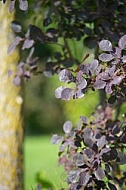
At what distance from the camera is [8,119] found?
4.19 metres

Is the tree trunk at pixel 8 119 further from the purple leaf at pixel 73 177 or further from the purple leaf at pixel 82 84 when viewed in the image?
the purple leaf at pixel 82 84

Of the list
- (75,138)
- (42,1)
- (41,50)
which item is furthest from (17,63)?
(41,50)

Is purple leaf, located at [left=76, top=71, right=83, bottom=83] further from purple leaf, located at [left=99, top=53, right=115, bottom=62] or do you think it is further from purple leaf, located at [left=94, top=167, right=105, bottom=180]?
purple leaf, located at [left=94, top=167, right=105, bottom=180]

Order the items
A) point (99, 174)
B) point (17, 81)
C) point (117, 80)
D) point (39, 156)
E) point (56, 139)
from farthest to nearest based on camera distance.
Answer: point (39, 156), point (17, 81), point (56, 139), point (99, 174), point (117, 80)

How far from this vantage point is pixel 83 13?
3.68 metres

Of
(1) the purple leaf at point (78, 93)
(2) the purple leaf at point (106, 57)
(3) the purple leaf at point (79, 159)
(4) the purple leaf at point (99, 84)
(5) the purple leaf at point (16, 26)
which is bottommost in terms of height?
(3) the purple leaf at point (79, 159)

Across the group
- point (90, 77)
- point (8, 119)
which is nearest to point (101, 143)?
point (90, 77)

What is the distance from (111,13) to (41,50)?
15767 millimetres

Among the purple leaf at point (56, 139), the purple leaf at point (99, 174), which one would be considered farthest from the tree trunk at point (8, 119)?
the purple leaf at point (99, 174)

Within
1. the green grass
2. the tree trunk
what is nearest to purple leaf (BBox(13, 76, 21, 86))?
the tree trunk

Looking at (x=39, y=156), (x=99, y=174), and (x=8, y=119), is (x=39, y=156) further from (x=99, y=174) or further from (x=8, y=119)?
(x=99, y=174)

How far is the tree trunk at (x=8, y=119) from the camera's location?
4137 millimetres

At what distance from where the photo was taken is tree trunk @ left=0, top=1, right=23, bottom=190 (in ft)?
13.6

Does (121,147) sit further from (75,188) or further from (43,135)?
(43,135)
